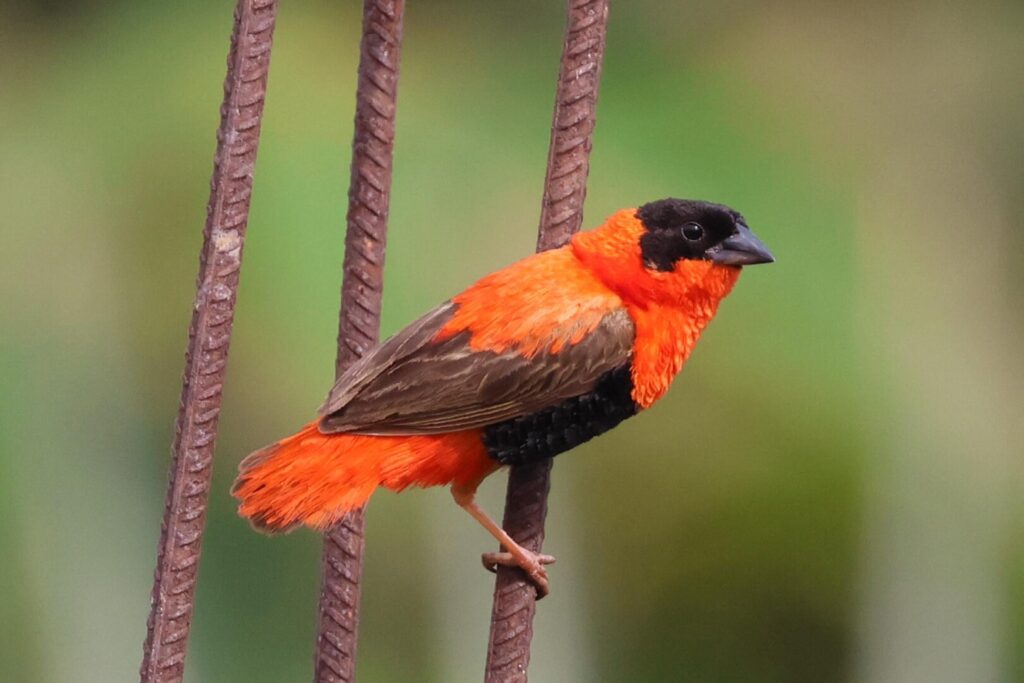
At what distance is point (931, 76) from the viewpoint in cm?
194

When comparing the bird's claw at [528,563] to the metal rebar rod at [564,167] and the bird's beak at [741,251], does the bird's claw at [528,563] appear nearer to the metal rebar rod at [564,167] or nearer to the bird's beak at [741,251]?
the metal rebar rod at [564,167]

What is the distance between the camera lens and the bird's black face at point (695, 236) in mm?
1041

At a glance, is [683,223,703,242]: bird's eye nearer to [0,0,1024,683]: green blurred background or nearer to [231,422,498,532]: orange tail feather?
[231,422,498,532]: orange tail feather

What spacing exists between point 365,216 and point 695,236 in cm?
25

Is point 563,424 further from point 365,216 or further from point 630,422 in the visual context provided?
point 630,422

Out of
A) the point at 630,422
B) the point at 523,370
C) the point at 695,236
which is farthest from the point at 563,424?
the point at 630,422

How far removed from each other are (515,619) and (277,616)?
781mm

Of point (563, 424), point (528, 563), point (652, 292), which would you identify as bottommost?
point (528, 563)

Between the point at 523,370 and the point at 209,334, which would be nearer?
the point at 209,334

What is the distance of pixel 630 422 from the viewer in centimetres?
183

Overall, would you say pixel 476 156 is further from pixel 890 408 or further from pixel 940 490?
pixel 940 490

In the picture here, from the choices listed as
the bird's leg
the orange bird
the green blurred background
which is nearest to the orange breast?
the orange bird

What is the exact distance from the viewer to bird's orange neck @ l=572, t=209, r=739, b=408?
108 cm

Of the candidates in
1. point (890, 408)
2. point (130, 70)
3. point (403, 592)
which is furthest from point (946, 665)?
point (130, 70)
